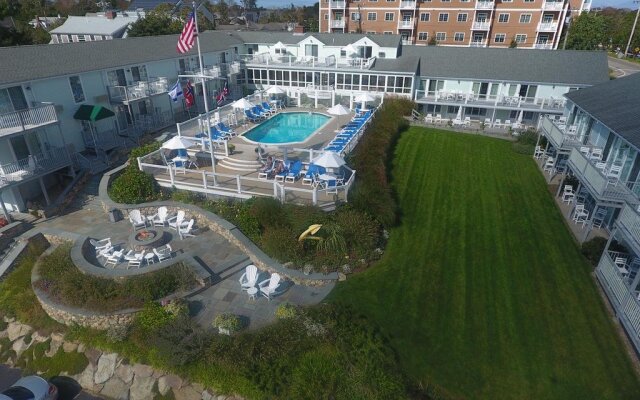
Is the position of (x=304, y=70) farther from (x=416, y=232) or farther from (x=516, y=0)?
(x=516, y=0)

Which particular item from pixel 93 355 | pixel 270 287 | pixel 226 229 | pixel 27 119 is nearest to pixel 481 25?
pixel 226 229

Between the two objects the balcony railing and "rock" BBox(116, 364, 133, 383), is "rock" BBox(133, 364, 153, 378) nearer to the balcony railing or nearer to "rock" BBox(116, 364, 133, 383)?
"rock" BBox(116, 364, 133, 383)

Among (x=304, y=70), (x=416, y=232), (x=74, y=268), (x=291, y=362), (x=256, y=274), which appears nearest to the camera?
(x=291, y=362)

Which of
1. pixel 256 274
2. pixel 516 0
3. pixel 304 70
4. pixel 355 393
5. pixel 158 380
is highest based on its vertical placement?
pixel 516 0

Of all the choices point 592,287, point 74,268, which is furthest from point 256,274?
point 592,287

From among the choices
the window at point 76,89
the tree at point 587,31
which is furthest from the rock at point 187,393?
the tree at point 587,31

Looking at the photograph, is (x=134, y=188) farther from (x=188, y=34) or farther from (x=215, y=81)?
(x=215, y=81)

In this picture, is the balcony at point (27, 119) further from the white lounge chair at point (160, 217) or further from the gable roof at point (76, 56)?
the white lounge chair at point (160, 217)
